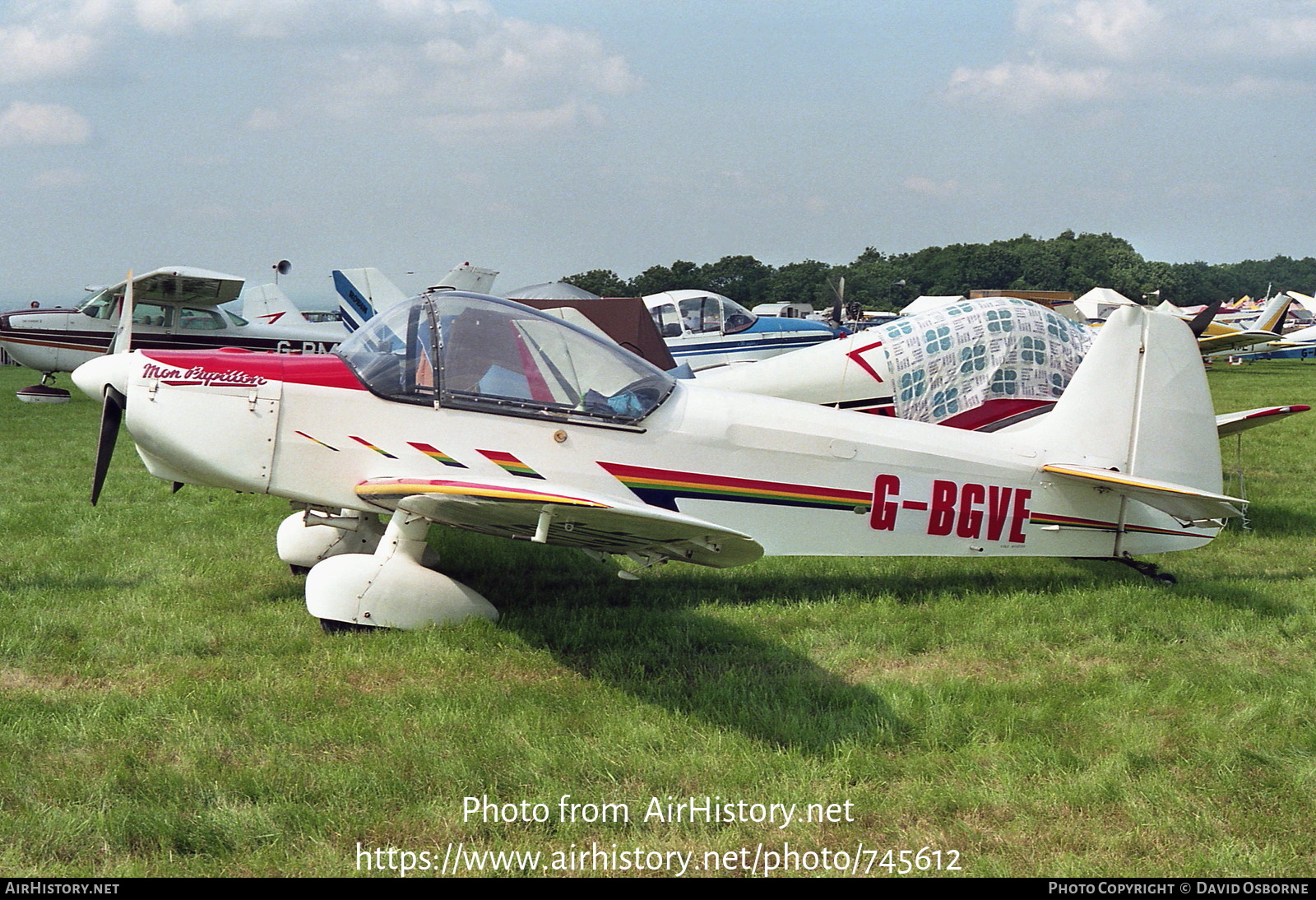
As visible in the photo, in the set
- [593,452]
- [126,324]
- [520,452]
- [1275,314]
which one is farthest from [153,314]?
[1275,314]

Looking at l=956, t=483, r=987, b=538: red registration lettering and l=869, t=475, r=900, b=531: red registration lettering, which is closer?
l=869, t=475, r=900, b=531: red registration lettering

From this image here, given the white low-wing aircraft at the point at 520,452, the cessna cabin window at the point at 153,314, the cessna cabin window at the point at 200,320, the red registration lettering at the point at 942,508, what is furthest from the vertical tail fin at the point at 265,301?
the red registration lettering at the point at 942,508

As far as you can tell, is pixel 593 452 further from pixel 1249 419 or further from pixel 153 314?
pixel 153 314

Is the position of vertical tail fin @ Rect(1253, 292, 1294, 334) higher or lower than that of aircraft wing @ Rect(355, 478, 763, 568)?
higher

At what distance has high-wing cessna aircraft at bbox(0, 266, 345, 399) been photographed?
59.3 feet

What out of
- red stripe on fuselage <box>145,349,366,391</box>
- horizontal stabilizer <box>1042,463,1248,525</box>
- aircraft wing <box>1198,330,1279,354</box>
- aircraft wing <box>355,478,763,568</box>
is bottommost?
aircraft wing <box>355,478,763,568</box>

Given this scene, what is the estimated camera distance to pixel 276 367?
507 cm

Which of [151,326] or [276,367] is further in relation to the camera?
[151,326]

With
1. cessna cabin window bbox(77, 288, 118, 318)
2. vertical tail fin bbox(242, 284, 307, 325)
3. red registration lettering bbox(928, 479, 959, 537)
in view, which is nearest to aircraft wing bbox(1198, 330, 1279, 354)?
red registration lettering bbox(928, 479, 959, 537)

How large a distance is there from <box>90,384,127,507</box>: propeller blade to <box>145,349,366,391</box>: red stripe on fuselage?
10.6 inches

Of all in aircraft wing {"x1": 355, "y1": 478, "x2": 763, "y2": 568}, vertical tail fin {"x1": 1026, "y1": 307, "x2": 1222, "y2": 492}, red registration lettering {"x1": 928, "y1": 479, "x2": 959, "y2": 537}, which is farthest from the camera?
vertical tail fin {"x1": 1026, "y1": 307, "x2": 1222, "y2": 492}

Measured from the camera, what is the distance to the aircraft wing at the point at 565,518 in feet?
12.3

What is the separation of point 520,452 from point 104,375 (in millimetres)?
2158

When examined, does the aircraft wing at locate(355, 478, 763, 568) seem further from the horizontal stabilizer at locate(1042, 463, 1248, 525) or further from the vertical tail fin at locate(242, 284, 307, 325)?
the vertical tail fin at locate(242, 284, 307, 325)
